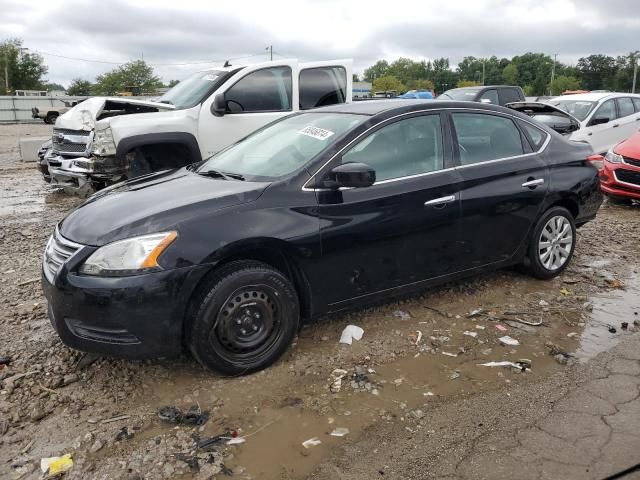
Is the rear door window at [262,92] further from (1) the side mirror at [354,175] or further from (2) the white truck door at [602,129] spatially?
(2) the white truck door at [602,129]

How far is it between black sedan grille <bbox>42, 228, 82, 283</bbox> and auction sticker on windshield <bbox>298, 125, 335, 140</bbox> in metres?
1.82

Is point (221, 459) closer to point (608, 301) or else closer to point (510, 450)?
point (510, 450)

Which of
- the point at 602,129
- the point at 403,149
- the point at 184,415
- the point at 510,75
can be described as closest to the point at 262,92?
the point at 403,149

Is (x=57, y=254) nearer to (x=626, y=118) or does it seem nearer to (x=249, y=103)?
(x=249, y=103)

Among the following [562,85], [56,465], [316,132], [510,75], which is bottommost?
[56,465]

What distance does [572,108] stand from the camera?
12.0 metres

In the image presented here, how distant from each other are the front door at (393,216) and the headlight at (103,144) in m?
4.44

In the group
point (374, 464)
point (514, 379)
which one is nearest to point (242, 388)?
point (374, 464)

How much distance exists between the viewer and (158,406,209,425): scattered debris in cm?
306

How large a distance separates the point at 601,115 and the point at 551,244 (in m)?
7.87

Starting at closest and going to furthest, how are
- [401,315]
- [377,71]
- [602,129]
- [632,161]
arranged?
[401,315] < [632,161] < [602,129] < [377,71]

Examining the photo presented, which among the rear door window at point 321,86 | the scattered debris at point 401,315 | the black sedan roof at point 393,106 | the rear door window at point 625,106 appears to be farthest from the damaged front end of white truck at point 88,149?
the rear door window at point 625,106

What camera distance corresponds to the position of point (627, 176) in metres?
Answer: 8.57

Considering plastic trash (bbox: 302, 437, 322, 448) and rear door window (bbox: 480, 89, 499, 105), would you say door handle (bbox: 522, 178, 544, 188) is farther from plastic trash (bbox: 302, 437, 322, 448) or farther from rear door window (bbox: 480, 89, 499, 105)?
rear door window (bbox: 480, 89, 499, 105)
